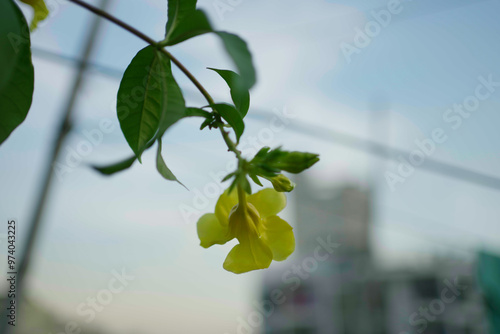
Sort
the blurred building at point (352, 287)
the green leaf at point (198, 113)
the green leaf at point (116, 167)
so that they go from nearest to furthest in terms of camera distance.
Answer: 1. the green leaf at point (116, 167)
2. the green leaf at point (198, 113)
3. the blurred building at point (352, 287)

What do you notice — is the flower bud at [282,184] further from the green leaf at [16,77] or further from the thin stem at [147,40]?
the green leaf at [16,77]

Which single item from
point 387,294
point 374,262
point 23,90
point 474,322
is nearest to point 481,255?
point 23,90

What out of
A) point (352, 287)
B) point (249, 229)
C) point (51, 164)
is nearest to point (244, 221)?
point (249, 229)

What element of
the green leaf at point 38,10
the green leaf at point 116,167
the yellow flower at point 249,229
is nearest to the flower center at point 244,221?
the yellow flower at point 249,229

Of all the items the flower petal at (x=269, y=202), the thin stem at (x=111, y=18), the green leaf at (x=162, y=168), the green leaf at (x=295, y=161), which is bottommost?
the flower petal at (x=269, y=202)

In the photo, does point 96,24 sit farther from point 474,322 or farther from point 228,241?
point 474,322

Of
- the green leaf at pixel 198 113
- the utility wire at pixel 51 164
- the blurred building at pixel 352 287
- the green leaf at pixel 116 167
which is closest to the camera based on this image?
the green leaf at pixel 116 167

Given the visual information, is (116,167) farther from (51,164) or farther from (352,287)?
(352,287)
